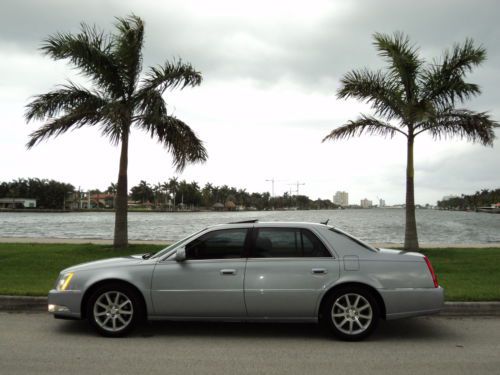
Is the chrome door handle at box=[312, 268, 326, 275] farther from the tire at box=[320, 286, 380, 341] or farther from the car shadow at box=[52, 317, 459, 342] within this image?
the car shadow at box=[52, 317, 459, 342]

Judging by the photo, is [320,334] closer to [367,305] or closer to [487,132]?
[367,305]

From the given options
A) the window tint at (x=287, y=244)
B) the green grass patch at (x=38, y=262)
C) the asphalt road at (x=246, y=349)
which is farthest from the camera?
the green grass patch at (x=38, y=262)

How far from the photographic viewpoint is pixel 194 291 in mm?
5910

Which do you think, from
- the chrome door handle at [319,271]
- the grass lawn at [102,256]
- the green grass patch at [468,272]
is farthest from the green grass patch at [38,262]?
the green grass patch at [468,272]

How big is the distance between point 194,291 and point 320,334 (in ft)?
5.70

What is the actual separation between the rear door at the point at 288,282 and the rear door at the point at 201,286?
0.15 m

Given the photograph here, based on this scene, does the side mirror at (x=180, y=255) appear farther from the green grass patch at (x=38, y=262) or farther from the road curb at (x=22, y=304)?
the green grass patch at (x=38, y=262)

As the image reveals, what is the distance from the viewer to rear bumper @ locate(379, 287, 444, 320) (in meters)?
5.85

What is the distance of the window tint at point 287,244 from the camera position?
239 inches

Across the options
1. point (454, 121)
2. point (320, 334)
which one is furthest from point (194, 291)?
point (454, 121)

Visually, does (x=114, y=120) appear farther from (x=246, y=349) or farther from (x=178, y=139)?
(x=246, y=349)

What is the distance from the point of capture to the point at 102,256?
46.2 feet

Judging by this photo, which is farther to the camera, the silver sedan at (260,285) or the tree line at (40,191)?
the tree line at (40,191)

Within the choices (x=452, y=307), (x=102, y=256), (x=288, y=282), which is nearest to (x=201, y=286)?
(x=288, y=282)
